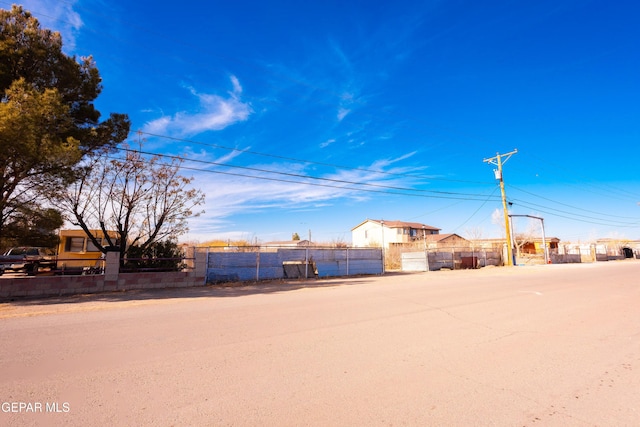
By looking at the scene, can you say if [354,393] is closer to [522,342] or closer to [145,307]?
[522,342]

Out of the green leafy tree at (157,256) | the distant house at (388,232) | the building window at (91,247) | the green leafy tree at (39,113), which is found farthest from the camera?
the distant house at (388,232)

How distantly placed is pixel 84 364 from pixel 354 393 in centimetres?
383

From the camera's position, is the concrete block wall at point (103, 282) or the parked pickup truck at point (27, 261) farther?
the parked pickup truck at point (27, 261)

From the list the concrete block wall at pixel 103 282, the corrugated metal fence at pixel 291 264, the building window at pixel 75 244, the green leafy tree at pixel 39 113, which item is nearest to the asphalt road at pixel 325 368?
the concrete block wall at pixel 103 282

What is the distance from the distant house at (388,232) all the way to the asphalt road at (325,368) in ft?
171

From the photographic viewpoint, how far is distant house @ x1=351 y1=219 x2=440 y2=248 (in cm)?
6278

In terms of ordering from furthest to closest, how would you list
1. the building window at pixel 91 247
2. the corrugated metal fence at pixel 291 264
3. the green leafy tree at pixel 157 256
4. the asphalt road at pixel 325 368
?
the building window at pixel 91 247 → the corrugated metal fence at pixel 291 264 → the green leafy tree at pixel 157 256 → the asphalt road at pixel 325 368

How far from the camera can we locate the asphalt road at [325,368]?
10.6 feet

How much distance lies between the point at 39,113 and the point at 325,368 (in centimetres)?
1284

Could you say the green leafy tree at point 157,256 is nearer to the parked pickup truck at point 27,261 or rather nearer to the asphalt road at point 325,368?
the parked pickup truck at point 27,261

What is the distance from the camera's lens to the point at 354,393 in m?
3.63

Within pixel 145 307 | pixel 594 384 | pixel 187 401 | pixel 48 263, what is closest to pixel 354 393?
pixel 187 401

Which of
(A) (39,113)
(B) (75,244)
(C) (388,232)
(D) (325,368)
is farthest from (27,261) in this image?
(C) (388,232)

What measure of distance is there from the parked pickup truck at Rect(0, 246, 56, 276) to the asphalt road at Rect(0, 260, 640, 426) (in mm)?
7493
